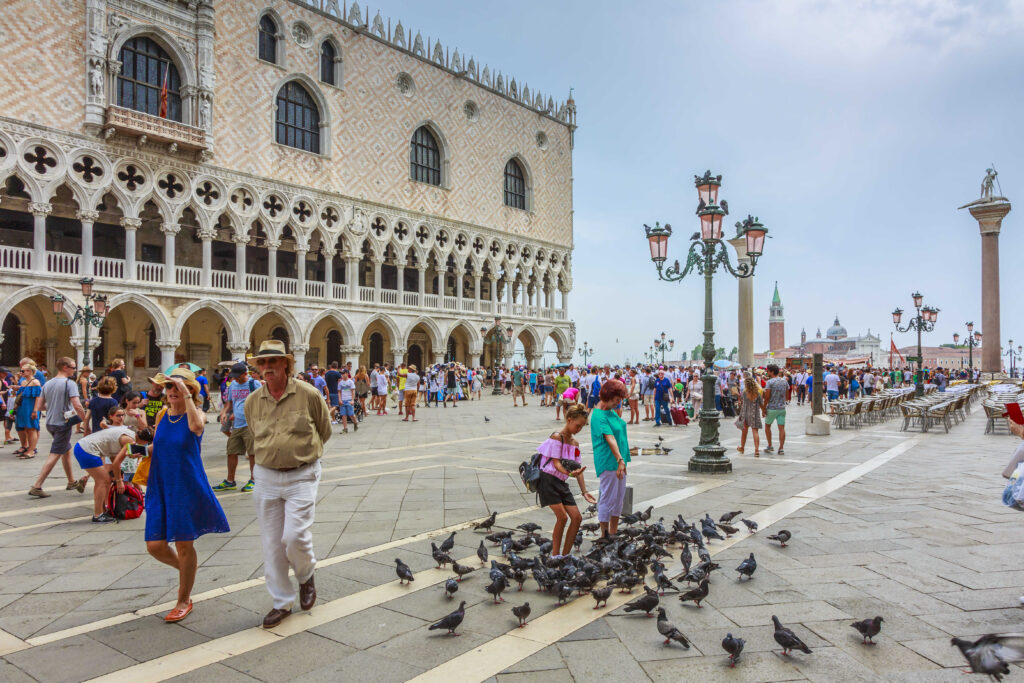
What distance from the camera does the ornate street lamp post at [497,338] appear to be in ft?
98.1

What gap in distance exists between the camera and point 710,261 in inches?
367

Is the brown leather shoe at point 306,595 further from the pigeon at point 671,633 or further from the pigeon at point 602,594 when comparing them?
the pigeon at point 671,633

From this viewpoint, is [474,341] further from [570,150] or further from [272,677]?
[272,677]

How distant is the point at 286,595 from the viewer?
3520mm

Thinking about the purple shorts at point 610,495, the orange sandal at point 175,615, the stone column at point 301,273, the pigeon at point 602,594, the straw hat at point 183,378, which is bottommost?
the orange sandal at point 175,615

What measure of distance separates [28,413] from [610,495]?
8.72 m

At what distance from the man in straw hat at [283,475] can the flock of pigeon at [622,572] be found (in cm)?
81

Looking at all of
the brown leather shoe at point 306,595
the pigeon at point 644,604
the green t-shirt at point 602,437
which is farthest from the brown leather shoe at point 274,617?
the green t-shirt at point 602,437

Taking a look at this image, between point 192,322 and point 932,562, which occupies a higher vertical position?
point 192,322

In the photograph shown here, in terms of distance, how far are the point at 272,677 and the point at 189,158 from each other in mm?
22450

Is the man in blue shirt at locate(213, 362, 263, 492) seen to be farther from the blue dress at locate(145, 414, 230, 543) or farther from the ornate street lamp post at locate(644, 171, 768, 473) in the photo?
the ornate street lamp post at locate(644, 171, 768, 473)

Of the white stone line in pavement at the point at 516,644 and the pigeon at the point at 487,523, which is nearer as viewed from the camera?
the white stone line in pavement at the point at 516,644

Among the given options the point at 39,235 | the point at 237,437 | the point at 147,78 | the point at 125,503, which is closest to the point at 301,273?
the point at 147,78

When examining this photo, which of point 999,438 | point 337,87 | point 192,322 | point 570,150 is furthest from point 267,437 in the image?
point 570,150
